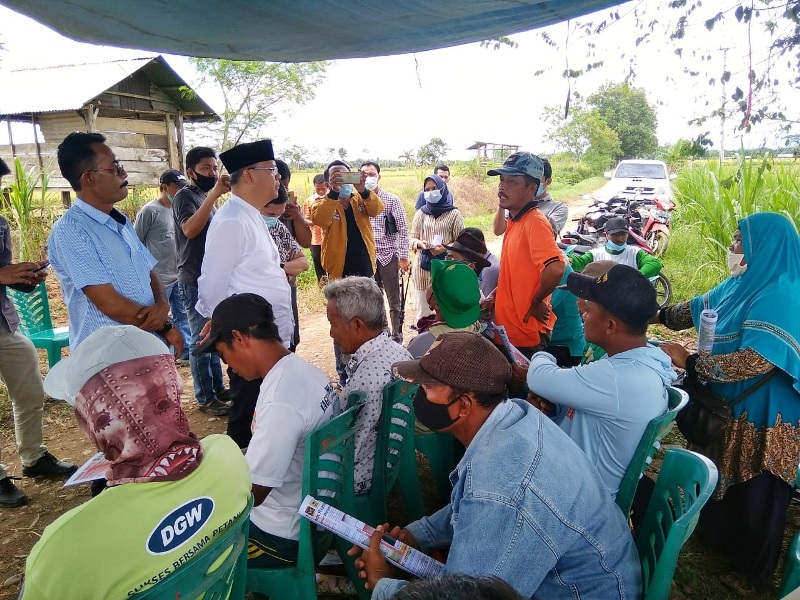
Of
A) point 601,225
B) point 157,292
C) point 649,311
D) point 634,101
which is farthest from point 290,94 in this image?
point 634,101

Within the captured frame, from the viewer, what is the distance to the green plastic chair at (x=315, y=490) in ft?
5.45

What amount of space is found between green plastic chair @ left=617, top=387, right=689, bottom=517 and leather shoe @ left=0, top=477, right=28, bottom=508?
10.7 ft

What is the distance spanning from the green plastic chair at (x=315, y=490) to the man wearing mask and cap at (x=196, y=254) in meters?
2.57

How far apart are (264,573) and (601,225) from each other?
8675 millimetres

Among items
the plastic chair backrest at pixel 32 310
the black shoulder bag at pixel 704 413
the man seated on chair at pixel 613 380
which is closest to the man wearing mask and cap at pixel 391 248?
the plastic chair backrest at pixel 32 310

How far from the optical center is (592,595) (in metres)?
1.37

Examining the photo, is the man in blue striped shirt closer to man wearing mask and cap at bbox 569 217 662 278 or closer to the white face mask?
the white face mask

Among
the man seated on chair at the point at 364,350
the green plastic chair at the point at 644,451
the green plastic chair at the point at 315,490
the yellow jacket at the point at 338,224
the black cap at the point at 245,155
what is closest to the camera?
the green plastic chair at the point at 315,490

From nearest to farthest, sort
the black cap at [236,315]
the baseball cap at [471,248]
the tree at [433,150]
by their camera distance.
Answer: the black cap at [236,315] → the baseball cap at [471,248] → the tree at [433,150]

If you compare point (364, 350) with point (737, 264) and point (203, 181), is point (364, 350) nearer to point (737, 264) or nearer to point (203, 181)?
point (737, 264)

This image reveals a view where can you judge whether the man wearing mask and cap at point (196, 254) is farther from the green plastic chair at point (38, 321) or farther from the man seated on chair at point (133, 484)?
the man seated on chair at point (133, 484)

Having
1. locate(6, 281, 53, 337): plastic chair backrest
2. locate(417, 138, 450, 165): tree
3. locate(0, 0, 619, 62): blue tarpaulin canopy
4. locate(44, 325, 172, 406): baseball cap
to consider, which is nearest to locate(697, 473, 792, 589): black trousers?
locate(0, 0, 619, 62): blue tarpaulin canopy

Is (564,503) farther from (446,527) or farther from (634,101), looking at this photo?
(634,101)

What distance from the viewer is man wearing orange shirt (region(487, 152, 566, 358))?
3.02 meters
